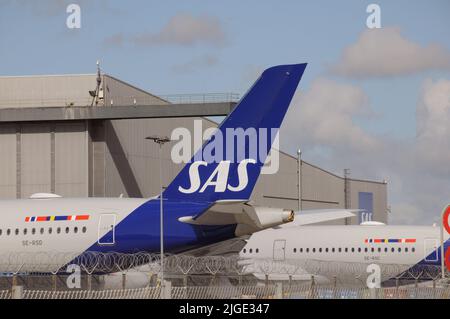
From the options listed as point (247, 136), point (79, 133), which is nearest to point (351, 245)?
point (247, 136)

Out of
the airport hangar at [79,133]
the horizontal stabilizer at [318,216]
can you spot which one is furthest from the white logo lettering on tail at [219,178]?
the airport hangar at [79,133]

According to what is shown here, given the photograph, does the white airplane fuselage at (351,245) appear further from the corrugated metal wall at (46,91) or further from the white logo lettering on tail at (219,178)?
the corrugated metal wall at (46,91)

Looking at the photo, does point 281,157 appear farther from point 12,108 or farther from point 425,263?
point 425,263

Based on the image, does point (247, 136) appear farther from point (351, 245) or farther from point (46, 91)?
point (46, 91)

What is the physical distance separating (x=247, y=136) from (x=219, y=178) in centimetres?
195

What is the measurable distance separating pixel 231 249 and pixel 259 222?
5414mm

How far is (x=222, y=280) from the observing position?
32.4 metres

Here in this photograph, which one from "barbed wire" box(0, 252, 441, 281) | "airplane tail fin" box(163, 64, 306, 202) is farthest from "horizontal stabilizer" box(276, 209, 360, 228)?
"airplane tail fin" box(163, 64, 306, 202)

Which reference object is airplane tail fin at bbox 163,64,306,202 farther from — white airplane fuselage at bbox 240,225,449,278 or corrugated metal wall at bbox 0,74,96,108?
corrugated metal wall at bbox 0,74,96,108

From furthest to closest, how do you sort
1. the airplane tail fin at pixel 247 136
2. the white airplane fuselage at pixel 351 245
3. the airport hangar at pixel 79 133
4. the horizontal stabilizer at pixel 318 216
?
the airport hangar at pixel 79 133
the white airplane fuselage at pixel 351 245
the horizontal stabilizer at pixel 318 216
the airplane tail fin at pixel 247 136

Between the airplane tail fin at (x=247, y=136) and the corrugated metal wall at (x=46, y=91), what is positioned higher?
the corrugated metal wall at (x=46, y=91)

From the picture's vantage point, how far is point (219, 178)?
1457 inches

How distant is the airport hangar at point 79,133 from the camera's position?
65.4 m

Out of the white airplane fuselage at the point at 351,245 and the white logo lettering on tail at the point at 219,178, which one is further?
the white airplane fuselage at the point at 351,245
